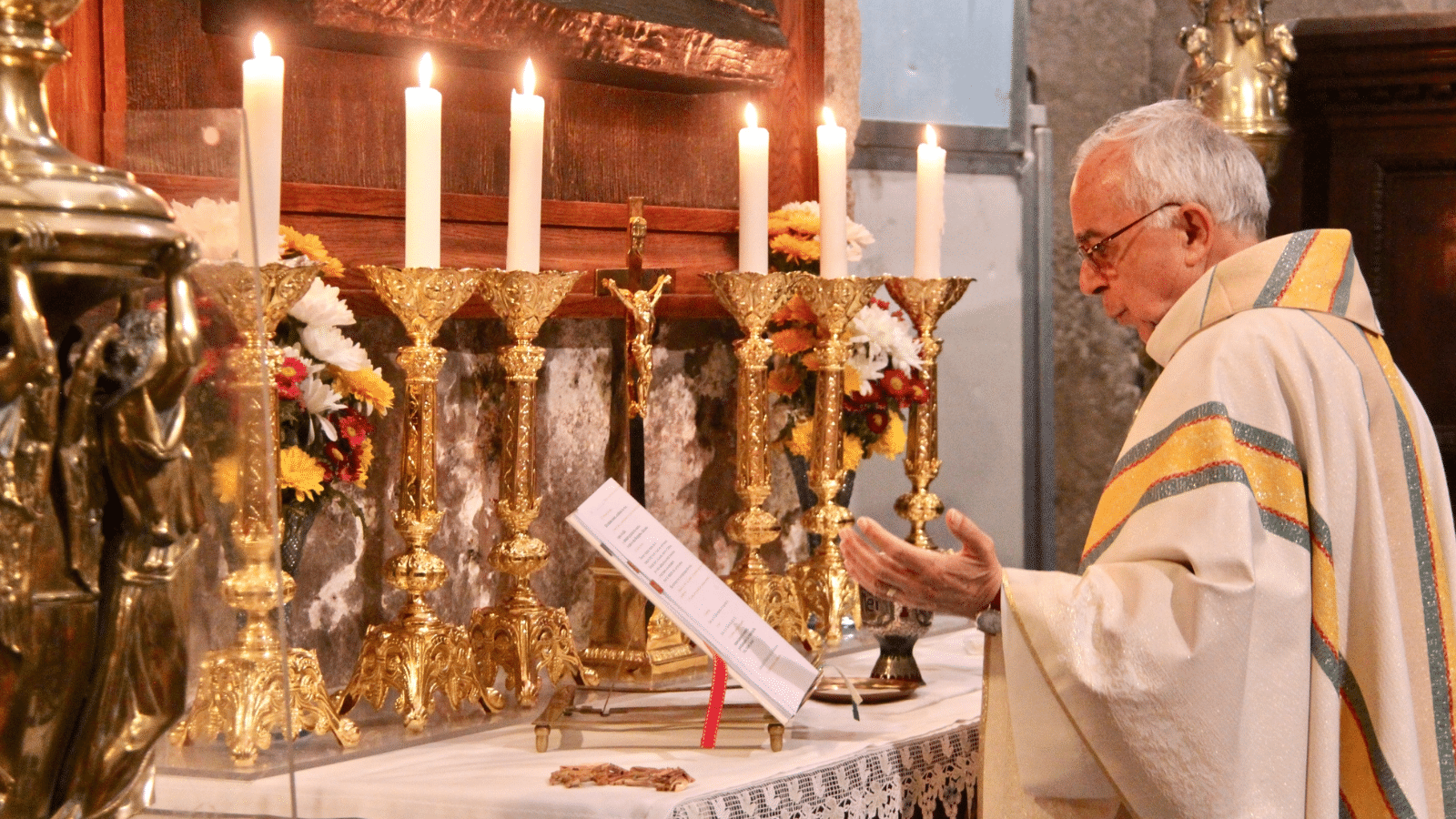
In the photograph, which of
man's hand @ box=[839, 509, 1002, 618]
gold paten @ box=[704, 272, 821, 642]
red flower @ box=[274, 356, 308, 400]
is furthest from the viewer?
gold paten @ box=[704, 272, 821, 642]

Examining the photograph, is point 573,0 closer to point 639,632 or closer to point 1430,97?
point 639,632

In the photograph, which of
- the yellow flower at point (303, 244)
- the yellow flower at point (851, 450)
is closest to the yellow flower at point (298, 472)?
the yellow flower at point (303, 244)

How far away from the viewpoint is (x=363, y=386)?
209cm

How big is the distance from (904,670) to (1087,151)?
889 mm

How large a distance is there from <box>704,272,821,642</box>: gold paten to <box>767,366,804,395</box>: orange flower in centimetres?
20

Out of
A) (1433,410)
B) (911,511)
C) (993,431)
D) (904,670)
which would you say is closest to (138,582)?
(904,670)

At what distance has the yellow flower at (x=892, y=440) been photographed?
2957 mm

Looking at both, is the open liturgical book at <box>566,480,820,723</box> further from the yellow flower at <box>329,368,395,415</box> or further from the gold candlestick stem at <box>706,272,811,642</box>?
the gold candlestick stem at <box>706,272,811,642</box>

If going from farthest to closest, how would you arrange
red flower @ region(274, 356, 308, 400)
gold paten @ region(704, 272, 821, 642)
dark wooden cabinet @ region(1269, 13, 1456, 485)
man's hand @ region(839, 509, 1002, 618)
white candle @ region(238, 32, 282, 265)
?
dark wooden cabinet @ region(1269, 13, 1456, 485) < gold paten @ region(704, 272, 821, 642) < man's hand @ region(839, 509, 1002, 618) < red flower @ region(274, 356, 308, 400) < white candle @ region(238, 32, 282, 265)

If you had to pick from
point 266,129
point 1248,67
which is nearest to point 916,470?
point 266,129

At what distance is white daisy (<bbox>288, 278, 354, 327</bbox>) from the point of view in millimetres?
2010

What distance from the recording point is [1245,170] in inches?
91.3

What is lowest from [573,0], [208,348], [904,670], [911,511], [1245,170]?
[904,670]

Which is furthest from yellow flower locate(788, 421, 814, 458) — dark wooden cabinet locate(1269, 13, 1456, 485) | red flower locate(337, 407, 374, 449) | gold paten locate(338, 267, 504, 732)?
dark wooden cabinet locate(1269, 13, 1456, 485)
